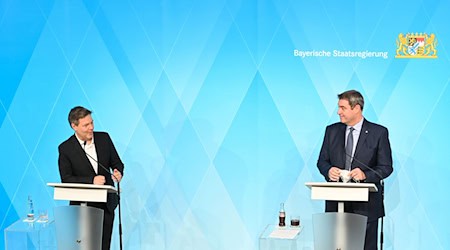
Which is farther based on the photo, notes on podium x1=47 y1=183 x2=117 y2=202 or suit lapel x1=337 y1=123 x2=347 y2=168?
suit lapel x1=337 y1=123 x2=347 y2=168

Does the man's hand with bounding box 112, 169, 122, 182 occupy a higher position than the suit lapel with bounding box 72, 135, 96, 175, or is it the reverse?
the suit lapel with bounding box 72, 135, 96, 175

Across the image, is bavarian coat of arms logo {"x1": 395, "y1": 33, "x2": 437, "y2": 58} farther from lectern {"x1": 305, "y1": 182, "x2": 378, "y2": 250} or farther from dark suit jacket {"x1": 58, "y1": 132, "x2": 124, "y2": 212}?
dark suit jacket {"x1": 58, "y1": 132, "x2": 124, "y2": 212}

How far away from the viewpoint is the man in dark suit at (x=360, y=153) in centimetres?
533

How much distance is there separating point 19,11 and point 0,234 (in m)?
2.05

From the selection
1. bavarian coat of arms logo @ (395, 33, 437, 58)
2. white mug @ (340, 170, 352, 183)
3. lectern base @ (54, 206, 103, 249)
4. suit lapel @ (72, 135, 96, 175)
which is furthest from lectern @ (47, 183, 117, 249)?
bavarian coat of arms logo @ (395, 33, 437, 58)

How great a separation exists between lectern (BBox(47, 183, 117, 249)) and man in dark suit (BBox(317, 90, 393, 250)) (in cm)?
165

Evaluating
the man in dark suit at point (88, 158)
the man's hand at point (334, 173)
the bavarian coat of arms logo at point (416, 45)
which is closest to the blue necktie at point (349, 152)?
the man's hand at point (334, 173)

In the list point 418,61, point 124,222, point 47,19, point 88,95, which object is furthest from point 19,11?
point 418,61

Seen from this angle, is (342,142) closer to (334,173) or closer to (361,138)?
(361,138)

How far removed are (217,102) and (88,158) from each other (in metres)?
1.40

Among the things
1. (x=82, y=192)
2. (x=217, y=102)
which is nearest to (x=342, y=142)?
(x=217, y=102)

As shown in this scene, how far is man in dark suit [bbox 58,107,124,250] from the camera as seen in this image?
17.7 ft

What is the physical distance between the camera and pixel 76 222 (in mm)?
5152

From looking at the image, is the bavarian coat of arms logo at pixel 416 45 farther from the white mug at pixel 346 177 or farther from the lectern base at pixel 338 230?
the lectern base at pixel 338 230
